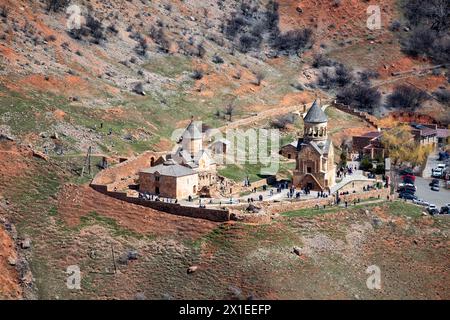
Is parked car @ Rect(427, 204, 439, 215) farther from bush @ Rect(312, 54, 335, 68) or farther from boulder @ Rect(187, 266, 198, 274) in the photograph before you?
bush @ Rect(312, 54, 335, 68)

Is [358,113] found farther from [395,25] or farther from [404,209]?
[404,209]

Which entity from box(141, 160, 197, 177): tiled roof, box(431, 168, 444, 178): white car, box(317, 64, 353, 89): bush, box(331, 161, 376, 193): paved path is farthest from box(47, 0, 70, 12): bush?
box(431, 168, 444, 178): white car

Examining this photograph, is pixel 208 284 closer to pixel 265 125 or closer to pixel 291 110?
pixel 265 125

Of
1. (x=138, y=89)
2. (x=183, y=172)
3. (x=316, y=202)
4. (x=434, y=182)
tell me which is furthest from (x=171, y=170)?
(x=434, y=182)

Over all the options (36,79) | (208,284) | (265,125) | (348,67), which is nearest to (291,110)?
(265,125)

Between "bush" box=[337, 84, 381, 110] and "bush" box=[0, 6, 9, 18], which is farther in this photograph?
"bush" box=[337, 84, 381, 110]

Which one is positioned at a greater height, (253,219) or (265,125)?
(265,125)
